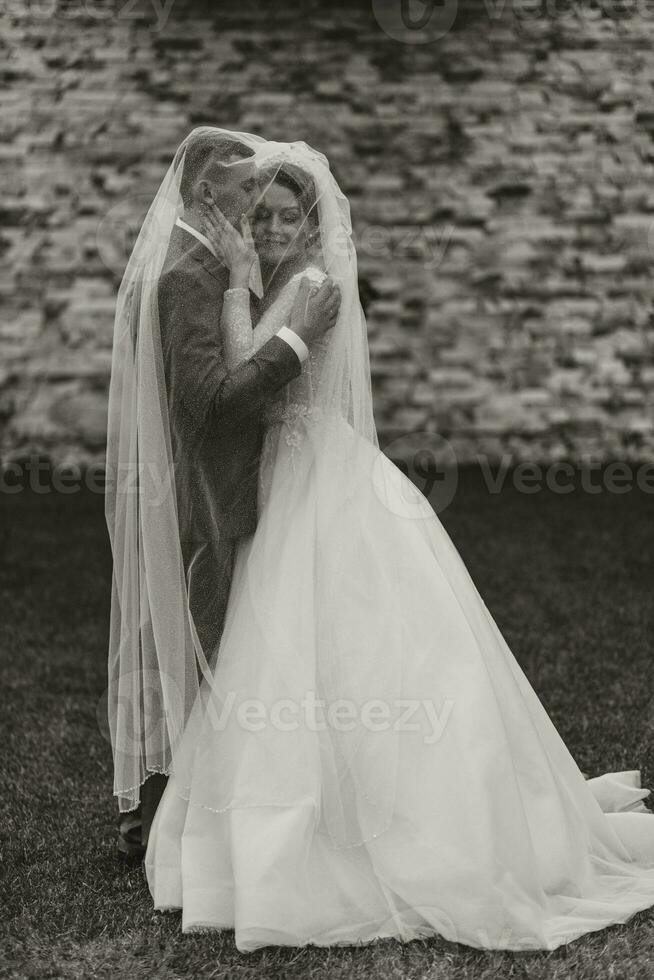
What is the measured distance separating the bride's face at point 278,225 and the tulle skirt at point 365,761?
46 centimetres

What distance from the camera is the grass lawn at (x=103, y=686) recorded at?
262 centimetres

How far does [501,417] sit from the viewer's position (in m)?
8.72

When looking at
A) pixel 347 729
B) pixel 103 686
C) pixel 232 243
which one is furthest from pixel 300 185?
pixel 103 686

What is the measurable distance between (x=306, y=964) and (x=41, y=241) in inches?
275

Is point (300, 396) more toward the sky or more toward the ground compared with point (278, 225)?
more toward the ground

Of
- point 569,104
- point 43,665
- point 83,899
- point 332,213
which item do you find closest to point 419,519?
point 332,213

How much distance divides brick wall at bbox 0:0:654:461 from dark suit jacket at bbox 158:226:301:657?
579 centimetres

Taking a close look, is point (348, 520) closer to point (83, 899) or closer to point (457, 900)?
point (457, 900)

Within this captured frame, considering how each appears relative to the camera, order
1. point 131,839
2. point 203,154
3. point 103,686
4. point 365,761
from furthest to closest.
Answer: point 103,686 < point 131,839 < point 203,154 < point 365,761

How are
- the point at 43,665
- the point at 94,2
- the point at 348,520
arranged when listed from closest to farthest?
the point at 348,520, the point at 43,665, the point at 94,2

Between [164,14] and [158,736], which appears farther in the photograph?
[164,14]

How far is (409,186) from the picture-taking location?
8578mm

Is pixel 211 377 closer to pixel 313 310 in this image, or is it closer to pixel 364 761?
pixel 313 310

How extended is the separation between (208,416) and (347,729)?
2.71 feet
